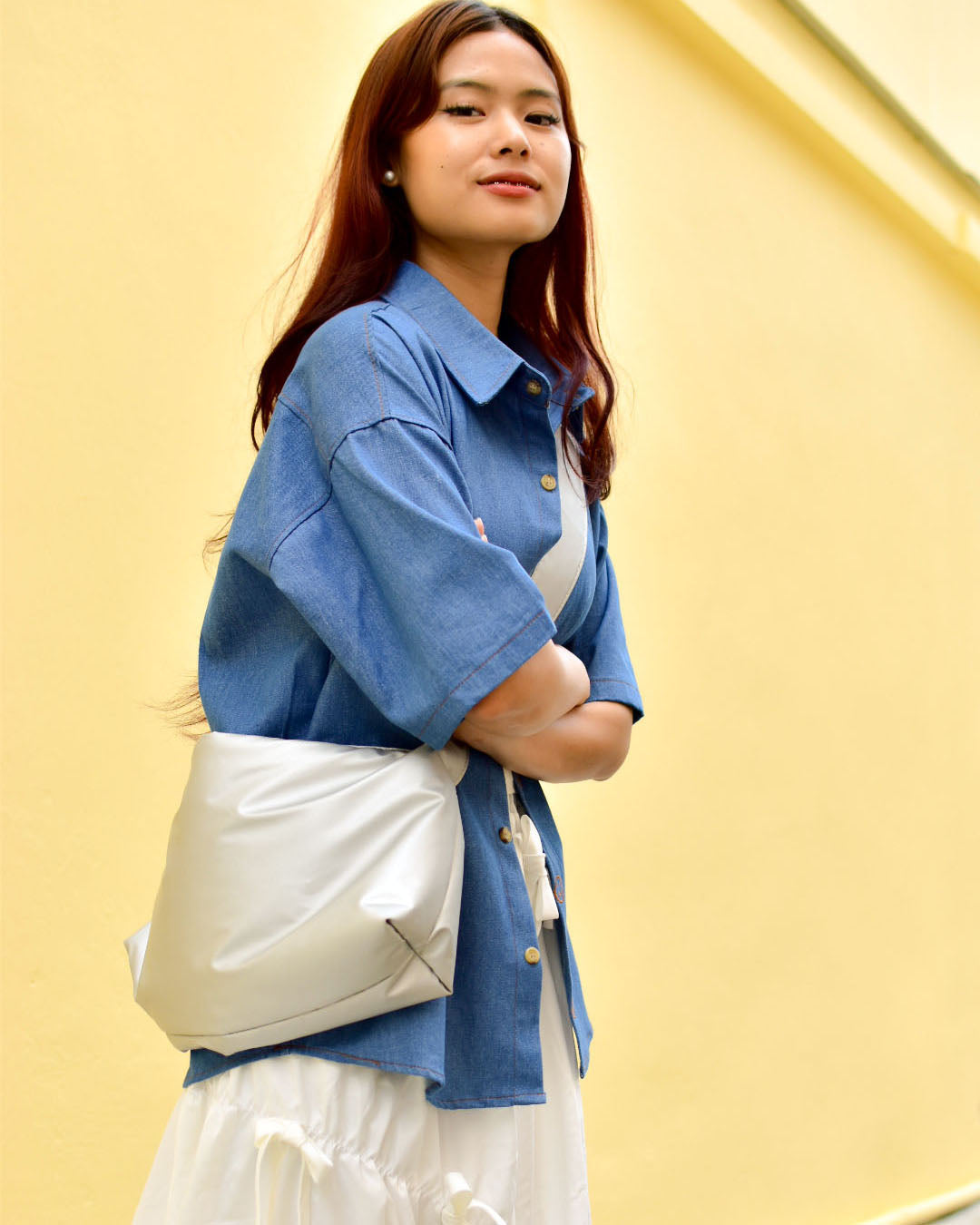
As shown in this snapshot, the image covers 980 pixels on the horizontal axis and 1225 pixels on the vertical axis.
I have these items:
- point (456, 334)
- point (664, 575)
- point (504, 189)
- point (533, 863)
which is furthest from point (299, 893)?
point (664, 575)

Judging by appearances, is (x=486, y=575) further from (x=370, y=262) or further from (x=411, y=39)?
(x=411, y=39)

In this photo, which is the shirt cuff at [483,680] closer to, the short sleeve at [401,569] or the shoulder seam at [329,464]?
the short sleeve at [401,569]

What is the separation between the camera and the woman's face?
124 cm

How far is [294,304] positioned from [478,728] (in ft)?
3.60

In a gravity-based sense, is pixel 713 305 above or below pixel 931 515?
above

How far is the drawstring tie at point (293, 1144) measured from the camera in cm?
92

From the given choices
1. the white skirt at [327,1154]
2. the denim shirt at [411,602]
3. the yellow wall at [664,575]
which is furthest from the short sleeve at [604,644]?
the yellow wall at [664,575]

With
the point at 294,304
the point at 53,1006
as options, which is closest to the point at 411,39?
the point at 294,304

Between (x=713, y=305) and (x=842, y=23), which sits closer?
(x=713, y=305)

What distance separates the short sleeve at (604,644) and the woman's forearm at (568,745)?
1.0 inches

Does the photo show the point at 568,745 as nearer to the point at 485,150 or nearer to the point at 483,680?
the point at 483,680

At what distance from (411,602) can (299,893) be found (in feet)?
0.77

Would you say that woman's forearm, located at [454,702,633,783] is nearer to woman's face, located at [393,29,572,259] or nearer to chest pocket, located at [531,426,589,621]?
chest pocket, located at [531,426,589,621]

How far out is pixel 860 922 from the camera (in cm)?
326
